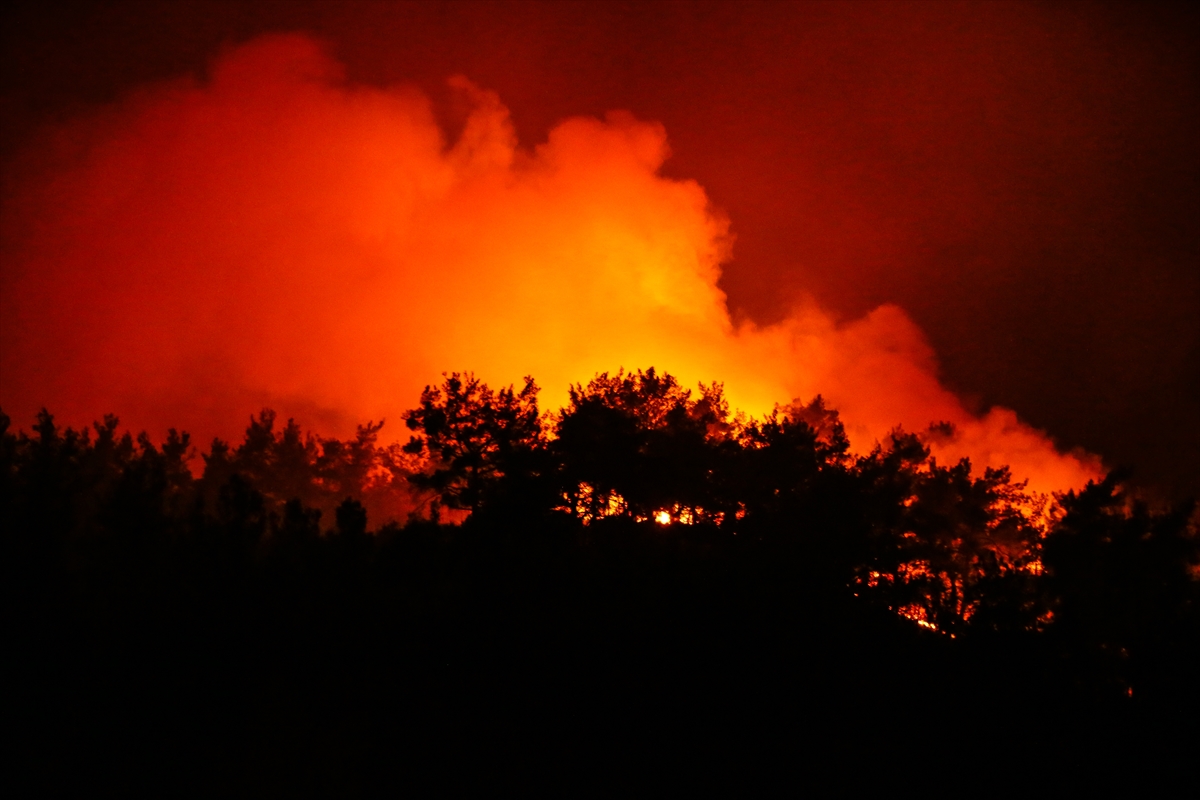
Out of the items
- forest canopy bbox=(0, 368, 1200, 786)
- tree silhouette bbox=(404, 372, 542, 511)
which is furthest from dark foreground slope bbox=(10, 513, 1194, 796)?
tree silhouette bbox=(404, 372, 542, 511)

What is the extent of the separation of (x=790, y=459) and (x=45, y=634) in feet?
89.3

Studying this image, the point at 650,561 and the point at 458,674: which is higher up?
the point at 650,561

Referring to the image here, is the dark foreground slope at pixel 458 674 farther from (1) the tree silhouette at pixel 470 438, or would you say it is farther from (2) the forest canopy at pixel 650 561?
(1) the tree silhouette at pixel 470 438

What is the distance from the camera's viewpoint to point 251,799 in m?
15.4

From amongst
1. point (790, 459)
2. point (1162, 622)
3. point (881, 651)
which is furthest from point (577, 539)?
point (1162, 622)

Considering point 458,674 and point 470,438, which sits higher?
point 470,438

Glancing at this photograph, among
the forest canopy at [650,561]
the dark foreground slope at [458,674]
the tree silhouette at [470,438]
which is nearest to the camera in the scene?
the dark foreground slope at [458,674]

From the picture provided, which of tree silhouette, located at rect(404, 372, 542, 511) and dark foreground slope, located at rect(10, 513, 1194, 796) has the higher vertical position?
tree silhouette, located at rect(404, 372, 542, 511)

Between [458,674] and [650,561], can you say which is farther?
[650,561]

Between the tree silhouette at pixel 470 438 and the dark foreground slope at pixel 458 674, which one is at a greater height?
the tree silhouette at pixel 470 438

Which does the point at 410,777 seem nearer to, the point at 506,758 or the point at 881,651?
the point at 506,758

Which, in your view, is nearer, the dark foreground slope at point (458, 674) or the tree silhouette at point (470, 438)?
the dark foreground slope at point (458, 674)

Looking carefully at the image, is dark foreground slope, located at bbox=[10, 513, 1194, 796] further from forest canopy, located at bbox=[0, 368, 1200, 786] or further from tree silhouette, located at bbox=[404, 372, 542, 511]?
tree silhouette, located at bbox=[404, 372, 542, 511]

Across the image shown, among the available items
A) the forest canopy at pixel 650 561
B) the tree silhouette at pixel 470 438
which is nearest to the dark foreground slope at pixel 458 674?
the forest canopy at pixel 650 561
